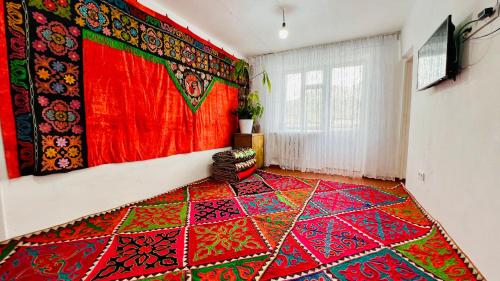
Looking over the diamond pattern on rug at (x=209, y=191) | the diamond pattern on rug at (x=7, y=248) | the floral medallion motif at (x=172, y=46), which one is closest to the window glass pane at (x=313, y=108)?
the diamond pattern on rug at (x=209, y=191)

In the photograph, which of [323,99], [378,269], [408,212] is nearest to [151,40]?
[323,99]

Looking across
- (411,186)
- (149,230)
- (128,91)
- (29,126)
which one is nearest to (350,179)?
(411,186)

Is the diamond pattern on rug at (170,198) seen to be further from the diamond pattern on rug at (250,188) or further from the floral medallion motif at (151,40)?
the floral medallion motif at (151,40)

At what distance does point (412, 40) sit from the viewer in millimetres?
2635

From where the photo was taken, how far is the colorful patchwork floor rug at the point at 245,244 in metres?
1.25

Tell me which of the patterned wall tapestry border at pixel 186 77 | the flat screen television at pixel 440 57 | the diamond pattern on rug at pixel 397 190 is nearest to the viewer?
the flat screen television at pixel 440 57

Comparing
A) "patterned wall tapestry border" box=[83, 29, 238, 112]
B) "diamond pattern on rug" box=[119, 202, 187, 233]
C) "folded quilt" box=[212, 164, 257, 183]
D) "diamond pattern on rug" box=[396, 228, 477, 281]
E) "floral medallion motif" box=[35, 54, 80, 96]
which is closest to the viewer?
"diamond pattern on rug" box=[396, 228, 477, 281]

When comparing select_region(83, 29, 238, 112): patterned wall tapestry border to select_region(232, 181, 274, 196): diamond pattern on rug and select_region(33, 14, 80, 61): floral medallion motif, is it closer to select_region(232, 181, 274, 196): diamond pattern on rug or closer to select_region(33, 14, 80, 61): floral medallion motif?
select_region(33, 14, 80, 61): floral medallion motif

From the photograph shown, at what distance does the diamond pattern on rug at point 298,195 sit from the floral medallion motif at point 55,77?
253 cm

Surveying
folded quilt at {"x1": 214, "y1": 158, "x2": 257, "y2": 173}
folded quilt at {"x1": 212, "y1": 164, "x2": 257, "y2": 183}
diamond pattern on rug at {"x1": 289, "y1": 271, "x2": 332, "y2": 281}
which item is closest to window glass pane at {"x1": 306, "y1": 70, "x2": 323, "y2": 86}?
folded quilt at {"x1": 214, "y1": 158, "x2": 257, "y2": 173}

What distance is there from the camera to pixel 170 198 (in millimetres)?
2508

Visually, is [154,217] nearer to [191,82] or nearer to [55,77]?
[55,77]

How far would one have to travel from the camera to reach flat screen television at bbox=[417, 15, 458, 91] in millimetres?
1491

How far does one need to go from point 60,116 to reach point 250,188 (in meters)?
2.25
